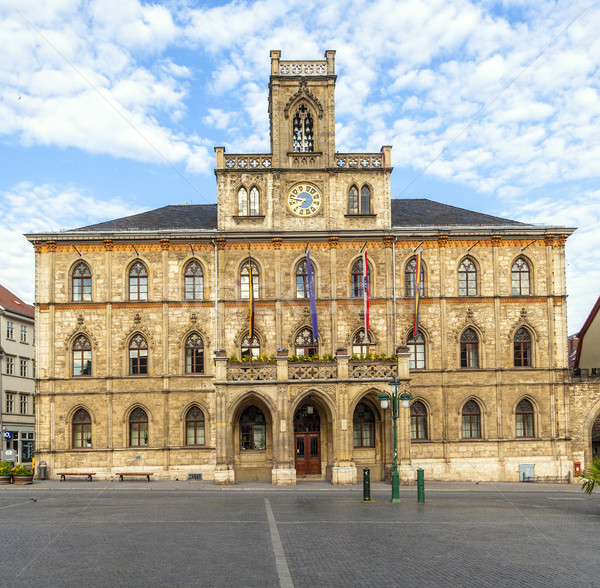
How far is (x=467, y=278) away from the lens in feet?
126

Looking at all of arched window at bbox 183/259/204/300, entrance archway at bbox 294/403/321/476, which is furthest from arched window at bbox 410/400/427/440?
arched window at bbox 183/259/204/300

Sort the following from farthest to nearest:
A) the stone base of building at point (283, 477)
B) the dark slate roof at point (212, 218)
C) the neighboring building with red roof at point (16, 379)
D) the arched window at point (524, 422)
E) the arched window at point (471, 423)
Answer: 1. the neighboring building with red roof at point (16, 379)
2. the dark slate roof at point (212, 218)
3. the arched window at point (524, 422)
4. the arched window at point (471, 423)
5. the stone base of building at point (283, 477)

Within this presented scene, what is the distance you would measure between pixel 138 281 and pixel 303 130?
12.2 metres

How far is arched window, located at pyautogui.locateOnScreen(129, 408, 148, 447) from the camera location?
3697cm

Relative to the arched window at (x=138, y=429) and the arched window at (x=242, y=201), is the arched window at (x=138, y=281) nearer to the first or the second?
the arched window at (x=242, y=201)

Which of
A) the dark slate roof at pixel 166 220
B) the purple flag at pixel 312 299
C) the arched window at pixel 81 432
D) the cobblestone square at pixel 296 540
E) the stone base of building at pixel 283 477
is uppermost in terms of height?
the dark slate roof at pixel 166 220

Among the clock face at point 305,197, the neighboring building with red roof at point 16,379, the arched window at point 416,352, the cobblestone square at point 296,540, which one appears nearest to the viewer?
the cobblestone square at point 296,540

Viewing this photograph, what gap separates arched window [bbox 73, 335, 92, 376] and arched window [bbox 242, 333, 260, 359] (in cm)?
805

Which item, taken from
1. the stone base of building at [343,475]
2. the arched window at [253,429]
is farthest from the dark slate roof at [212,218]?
the stone base of building at [343,475]

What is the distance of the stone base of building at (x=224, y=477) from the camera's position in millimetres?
32812

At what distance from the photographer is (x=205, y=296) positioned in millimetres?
37625

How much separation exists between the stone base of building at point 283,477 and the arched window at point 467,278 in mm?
13549

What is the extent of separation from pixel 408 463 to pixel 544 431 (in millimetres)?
9288

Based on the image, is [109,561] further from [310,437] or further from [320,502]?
[310,437]
